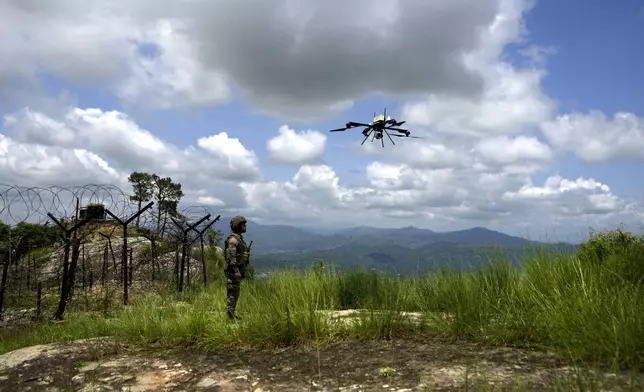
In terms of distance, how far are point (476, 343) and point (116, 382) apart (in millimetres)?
3632

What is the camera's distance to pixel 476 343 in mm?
4797

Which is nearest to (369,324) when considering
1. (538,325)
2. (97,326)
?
(538,325)

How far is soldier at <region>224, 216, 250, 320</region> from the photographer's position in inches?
305

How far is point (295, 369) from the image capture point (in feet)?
14.9


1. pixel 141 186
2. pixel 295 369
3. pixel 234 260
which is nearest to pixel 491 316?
pixel 295 369

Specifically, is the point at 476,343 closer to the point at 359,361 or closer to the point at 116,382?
the point at 359,361

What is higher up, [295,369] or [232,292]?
[232,292]

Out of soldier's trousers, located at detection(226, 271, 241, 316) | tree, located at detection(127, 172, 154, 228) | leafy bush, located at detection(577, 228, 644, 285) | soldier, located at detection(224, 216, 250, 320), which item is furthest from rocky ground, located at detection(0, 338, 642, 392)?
tree, located at detection(127, 172, 154, 228)

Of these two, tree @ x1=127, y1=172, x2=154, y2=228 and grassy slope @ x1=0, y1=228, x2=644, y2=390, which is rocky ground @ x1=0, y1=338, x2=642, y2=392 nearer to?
grassy slope @ x1=0, y1=228, x2=644, y2=390

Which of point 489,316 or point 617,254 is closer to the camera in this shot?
point 489,316

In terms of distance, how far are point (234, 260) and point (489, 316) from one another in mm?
4470

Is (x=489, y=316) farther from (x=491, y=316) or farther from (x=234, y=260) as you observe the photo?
(x=234, y=260)

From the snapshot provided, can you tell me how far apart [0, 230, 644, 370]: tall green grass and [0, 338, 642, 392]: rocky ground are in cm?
25

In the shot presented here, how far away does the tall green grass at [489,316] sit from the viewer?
3.96 metres
